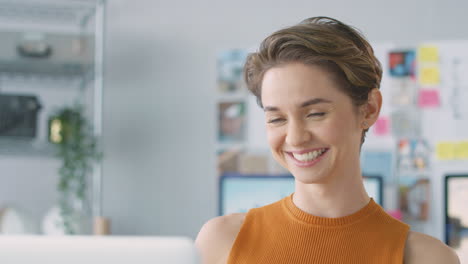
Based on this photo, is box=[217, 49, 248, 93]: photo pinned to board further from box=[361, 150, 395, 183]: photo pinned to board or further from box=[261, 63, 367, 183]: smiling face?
box=[261, 63, 367, 183]: smiling face

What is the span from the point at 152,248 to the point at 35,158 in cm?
267

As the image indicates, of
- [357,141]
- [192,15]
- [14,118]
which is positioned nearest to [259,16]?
[192,15]

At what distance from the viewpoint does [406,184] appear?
2652mm

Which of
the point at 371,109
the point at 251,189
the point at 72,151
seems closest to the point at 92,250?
the point at 371,109

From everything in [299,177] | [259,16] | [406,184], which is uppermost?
[259,16]

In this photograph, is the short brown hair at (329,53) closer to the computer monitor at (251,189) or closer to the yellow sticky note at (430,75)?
the computer monitor at (251,189)

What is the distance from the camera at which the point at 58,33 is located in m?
2.73

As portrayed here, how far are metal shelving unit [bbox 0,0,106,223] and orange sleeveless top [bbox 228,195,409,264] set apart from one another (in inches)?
78.7

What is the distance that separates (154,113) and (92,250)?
2.52 meters

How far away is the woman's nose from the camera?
0.74m

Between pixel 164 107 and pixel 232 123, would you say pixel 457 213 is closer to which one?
pixel 232 123

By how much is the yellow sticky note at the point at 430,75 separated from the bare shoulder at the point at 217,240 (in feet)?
6.69

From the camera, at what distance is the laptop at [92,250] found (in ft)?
1.37

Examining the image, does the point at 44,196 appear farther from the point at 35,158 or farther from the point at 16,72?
the point at 16,72
